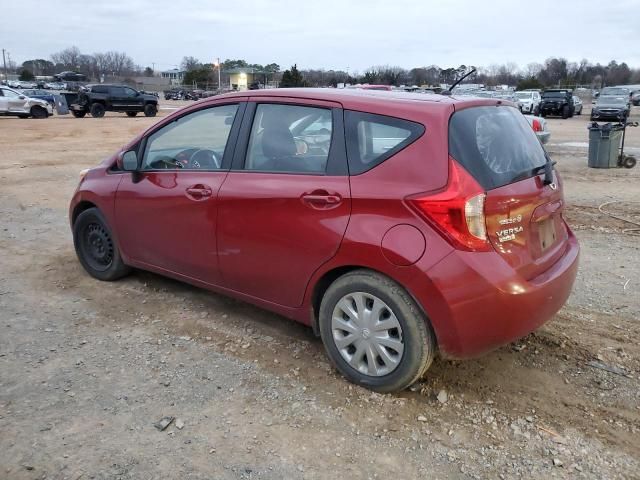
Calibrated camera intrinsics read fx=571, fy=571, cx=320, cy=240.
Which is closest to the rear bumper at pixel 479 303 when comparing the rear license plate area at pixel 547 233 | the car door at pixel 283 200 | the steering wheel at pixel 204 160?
the rear license plate area at pixel 547 233

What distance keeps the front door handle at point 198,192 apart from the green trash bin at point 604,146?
36.6ft

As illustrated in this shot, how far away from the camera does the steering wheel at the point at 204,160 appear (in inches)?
155

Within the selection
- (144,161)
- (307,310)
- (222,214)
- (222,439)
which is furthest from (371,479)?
(144,161)

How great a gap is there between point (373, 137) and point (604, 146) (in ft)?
36.4

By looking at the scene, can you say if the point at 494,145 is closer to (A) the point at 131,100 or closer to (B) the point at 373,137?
(B) the point at 373,137

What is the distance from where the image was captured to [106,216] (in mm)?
4793

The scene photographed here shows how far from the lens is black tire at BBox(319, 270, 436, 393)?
3.04 metres

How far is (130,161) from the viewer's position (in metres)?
4.40

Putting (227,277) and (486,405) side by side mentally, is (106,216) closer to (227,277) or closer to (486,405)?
(227,277)

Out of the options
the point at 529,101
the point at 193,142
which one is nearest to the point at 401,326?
the point at 193,142

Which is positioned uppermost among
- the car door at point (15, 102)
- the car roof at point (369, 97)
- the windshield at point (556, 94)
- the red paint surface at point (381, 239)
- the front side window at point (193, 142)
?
the windshield at point (556, 94)

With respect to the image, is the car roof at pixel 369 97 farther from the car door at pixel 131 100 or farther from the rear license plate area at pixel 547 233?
the car door at pixel 131 100

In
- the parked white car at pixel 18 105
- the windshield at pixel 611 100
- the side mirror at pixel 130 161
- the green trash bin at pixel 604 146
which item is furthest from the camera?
the windshield at pixel 611 100

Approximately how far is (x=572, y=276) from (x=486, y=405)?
97 centimetres
